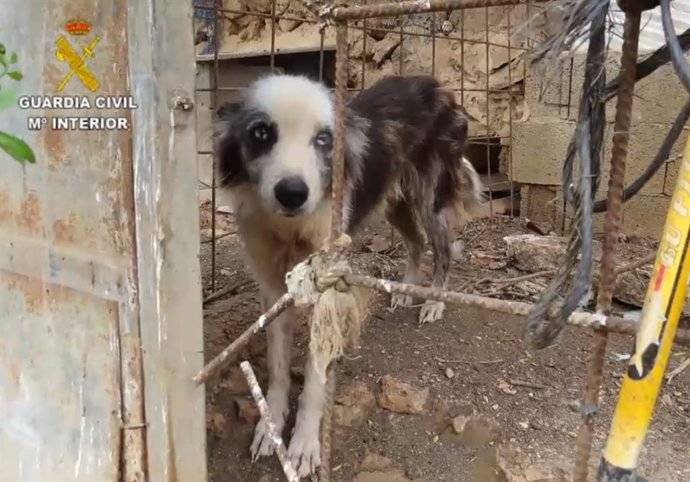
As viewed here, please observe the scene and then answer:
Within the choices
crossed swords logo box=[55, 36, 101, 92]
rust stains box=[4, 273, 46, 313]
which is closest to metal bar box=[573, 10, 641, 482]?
crossed swords logo box=[55, 36, 101, 92]

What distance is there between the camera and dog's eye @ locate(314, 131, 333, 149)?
93.7 inches

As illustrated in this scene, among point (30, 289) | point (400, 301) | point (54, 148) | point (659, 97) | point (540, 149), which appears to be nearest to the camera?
point (54, 148)

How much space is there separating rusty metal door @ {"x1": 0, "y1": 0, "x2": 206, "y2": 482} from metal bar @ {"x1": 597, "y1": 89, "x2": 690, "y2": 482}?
42.1 inches

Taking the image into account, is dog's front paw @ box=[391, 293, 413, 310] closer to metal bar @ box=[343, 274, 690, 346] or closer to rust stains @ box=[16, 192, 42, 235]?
rust stains @ box=[16, 192, 42, 235]

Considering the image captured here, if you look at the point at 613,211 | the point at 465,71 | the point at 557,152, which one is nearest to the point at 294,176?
the point at 613,211

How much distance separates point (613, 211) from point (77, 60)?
139cm

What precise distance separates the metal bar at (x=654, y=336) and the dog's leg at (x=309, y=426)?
5.00ft

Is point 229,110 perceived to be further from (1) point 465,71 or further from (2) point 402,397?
(1) point 465,71

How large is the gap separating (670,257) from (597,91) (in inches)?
9.8

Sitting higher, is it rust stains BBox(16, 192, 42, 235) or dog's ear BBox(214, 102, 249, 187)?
dog's ear BBox(214, 102, 249, 187)

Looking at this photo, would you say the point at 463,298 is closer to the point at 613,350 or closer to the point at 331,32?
the point at 613,350

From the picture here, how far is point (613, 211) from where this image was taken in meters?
0.96

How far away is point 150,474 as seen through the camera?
1.74 metres

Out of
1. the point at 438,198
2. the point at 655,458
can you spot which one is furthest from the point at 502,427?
the point at 438,198
